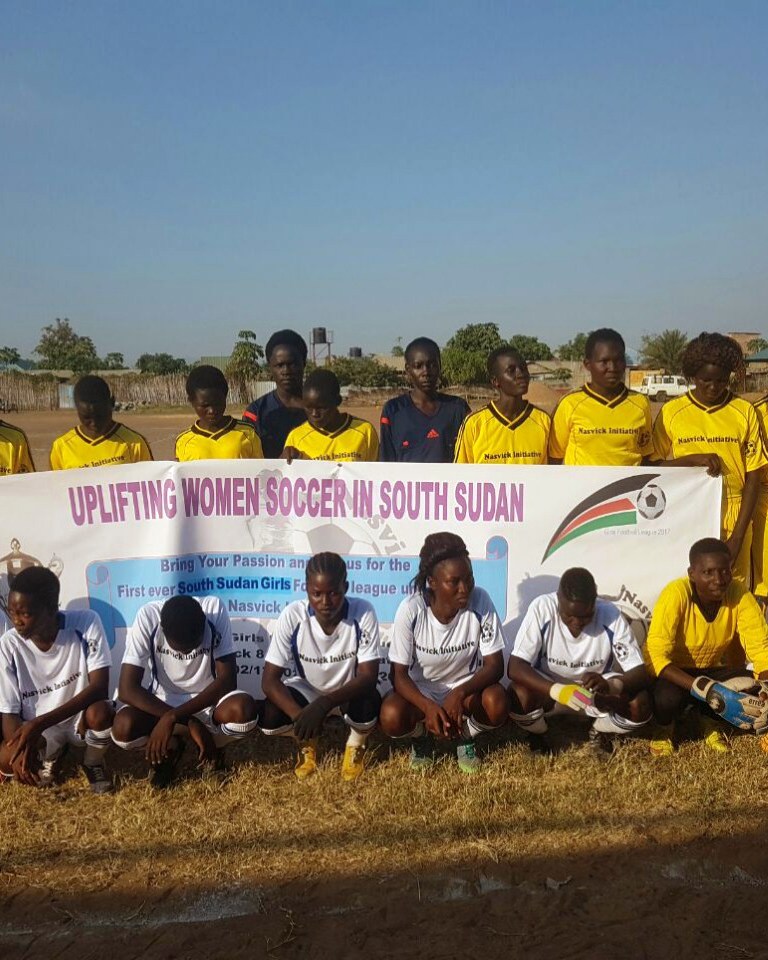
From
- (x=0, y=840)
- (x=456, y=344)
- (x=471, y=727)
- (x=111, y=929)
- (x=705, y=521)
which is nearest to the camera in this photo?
(x=111, y=929)

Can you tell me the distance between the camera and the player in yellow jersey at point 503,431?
15.7 ft

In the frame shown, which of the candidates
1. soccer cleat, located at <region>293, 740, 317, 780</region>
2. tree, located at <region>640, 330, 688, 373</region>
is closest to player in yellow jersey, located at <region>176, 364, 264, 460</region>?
soccer cleat, located at <region>293, 740, 317, 780</region>

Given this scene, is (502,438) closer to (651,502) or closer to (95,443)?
(651,502)

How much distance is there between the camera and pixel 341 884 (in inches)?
123

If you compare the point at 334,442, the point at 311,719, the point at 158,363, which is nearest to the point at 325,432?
the point at 334,442

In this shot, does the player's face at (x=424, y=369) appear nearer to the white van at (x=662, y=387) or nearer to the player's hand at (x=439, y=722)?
the player's hand at (x=439, y=722)

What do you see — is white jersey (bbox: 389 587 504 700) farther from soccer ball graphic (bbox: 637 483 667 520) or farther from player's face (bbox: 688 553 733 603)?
soccer ball graphic (bbox: 637 483 667 520)

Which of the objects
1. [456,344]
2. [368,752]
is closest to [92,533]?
[368,752]

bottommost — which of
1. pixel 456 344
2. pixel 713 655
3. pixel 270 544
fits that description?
pixel 713 655

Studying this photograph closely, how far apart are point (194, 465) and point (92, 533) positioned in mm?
806

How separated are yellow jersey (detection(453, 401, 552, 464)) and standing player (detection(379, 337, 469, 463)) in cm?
35

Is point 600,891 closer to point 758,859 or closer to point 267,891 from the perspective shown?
point 758,859

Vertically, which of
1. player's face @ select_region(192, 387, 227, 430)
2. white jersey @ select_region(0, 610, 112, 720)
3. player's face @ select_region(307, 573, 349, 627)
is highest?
player's face @ select_region(192, 387, 227, 430)

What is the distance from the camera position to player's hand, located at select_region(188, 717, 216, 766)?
390cm
